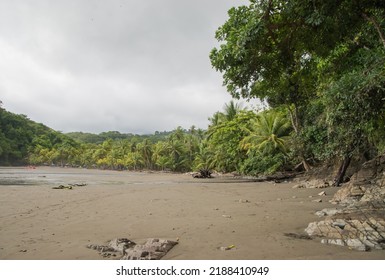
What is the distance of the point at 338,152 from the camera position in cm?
1131

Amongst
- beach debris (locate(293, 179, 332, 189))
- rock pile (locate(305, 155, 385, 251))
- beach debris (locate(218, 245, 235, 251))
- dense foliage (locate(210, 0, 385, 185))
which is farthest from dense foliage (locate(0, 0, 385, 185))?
beach debris (locate(218, 245, 235, 251))

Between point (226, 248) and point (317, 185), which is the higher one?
point (317, 185)

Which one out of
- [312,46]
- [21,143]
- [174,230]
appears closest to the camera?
[174,230]

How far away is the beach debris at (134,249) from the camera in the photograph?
12.8 ft

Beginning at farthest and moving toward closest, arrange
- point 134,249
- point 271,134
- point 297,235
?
point 271,134, point 297,235, point 134,249

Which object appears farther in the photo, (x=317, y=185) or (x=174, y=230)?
(x=317, y=185)

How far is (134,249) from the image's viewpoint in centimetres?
412

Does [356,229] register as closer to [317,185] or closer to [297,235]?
[297,235]

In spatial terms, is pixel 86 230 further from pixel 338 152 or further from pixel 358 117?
pixel 338 152

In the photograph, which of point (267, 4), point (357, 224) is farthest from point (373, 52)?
point (357, 224)

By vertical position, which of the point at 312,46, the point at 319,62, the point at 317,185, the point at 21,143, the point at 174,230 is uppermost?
the point at 21,143

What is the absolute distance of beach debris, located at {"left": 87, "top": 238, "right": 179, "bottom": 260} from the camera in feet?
12.8

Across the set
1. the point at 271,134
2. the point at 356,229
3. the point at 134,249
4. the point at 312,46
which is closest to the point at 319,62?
the point at 312,46

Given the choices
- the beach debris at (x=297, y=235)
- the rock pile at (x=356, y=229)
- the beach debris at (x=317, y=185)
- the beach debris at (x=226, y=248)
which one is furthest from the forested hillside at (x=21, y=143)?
the rock pile at (x=356, y=229)
